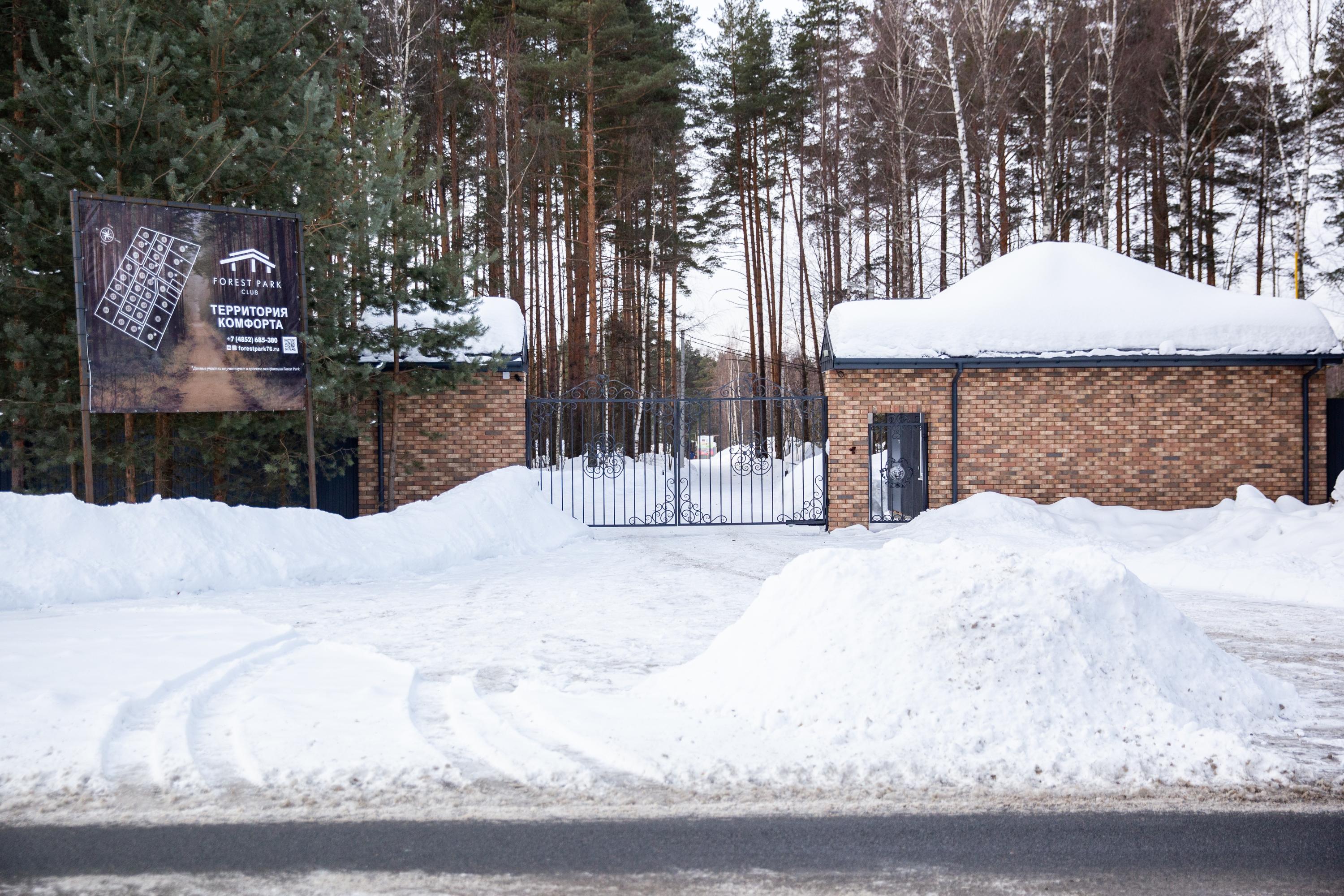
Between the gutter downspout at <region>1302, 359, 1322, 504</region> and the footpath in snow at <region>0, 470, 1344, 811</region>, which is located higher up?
the gutter downspout at <region>1302, 359, 1322, 504</region>

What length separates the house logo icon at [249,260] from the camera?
35.9ft

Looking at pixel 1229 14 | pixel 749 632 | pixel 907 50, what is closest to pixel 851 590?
pixel 749 632

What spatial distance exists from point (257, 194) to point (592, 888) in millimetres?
11838

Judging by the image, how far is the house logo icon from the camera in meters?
10.9

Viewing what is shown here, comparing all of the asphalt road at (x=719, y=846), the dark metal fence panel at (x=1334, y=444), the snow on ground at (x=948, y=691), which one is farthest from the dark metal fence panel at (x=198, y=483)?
the dark metal fence panel at (x=1334, y=444)

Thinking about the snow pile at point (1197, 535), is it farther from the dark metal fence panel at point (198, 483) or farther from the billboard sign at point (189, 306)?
the dark metal fence panel at point (198, 483)

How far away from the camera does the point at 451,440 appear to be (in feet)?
48.5

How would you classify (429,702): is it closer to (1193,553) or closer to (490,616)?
(490,616)

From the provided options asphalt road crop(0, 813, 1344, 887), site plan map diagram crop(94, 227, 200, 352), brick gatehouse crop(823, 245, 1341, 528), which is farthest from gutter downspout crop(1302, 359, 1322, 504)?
site plan map diagram crop(94, 227, 200, 352)

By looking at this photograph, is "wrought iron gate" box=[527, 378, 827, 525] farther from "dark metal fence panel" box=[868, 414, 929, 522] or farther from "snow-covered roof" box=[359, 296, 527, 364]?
"snow-covered roof" box=[359, 296, 527, 364]

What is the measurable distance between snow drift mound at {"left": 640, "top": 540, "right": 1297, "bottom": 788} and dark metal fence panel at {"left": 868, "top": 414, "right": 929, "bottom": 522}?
31.1 feet

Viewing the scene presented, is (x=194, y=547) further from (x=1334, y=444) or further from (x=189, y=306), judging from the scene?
(x=1334, y=444)

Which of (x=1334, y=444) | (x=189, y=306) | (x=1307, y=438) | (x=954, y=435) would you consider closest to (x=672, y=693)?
(x=189, y=306)

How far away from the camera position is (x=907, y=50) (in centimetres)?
2392
